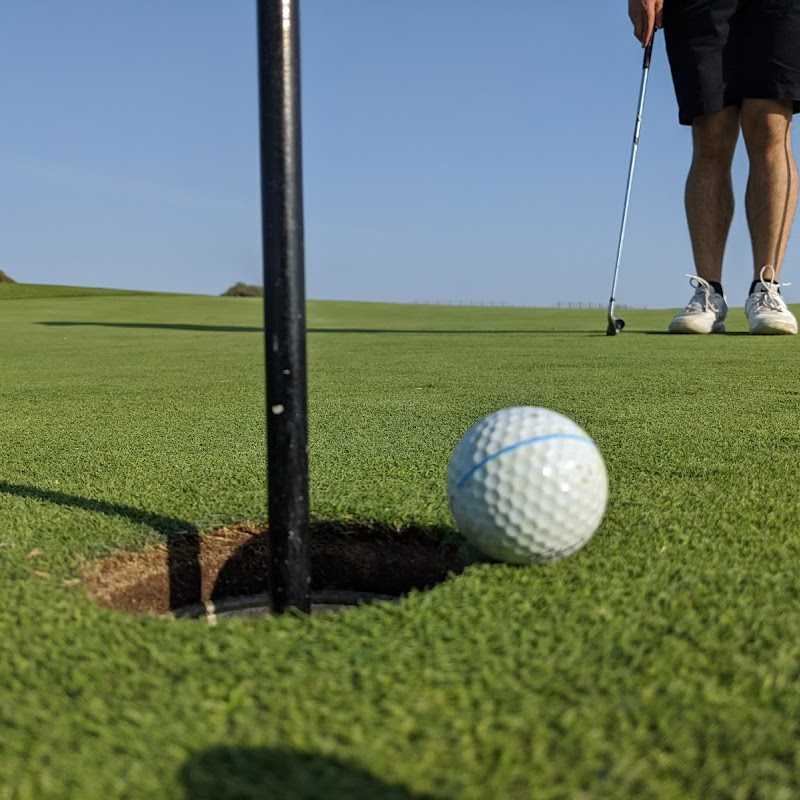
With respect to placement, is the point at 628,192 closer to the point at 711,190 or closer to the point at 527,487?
the point at 711,190

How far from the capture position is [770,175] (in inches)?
245

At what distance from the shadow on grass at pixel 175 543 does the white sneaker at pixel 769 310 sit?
19.5 ft

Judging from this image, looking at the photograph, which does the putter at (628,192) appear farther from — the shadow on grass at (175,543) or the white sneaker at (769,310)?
the shadow on grass at (175,543)

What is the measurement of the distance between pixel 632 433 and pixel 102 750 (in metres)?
2.25

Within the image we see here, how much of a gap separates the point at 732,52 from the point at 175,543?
615 centimetres

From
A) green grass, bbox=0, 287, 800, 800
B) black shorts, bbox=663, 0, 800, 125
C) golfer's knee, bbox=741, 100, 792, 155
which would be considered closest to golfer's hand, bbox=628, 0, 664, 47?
black shorts, bbox=663, 0, 800, 125

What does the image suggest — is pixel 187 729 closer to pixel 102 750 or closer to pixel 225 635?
pixel 102 750

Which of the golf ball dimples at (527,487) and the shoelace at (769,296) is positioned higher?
the shoelace at (769,296)

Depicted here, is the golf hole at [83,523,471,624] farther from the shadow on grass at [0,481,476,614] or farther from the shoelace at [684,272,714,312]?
the shoelace at [684,272,714,312]

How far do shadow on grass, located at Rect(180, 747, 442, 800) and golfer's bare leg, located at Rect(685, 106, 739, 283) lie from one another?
6.49 m

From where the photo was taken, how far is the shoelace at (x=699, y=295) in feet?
22.0

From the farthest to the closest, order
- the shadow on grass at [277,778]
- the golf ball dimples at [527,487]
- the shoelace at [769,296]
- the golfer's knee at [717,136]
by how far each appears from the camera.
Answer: the shoelace at [769,296], the golfer's knee at [717,136], the golf ball dimples at [527,487], the shadow on grass at [277,778]

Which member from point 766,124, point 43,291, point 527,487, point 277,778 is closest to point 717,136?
point 766,124

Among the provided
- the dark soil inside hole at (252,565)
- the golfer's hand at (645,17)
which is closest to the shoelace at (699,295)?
the golfer's hand at (645,17)
